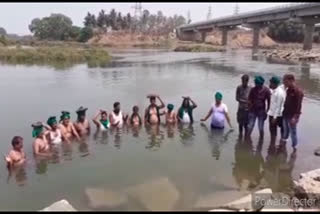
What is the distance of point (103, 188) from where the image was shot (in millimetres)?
8125

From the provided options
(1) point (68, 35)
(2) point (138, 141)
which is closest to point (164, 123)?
(2) point (138, 141)

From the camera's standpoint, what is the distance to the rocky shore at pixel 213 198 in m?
6.34

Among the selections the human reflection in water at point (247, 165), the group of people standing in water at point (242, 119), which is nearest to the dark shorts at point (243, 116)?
the group of people standing in water at point (242, 119)

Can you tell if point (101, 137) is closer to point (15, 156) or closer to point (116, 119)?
point (116, 119)

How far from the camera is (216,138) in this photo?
11742mm

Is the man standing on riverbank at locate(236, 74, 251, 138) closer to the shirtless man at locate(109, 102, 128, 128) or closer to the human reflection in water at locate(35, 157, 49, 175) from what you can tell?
the shirtless man at locate(109, 102, 128, 128)

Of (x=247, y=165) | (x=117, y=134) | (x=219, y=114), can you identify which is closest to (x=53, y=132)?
(x=117, y=134)

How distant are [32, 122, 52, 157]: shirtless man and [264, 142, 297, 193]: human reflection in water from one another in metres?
5.29

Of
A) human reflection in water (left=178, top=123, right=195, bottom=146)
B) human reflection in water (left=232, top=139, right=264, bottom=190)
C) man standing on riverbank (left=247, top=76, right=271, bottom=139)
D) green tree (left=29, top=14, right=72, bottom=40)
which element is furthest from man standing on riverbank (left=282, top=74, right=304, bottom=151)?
green tree (left=29, top=14, right=72, bottom=40)

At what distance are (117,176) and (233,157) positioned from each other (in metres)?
3.01

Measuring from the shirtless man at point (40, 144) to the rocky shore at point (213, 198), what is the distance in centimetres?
264

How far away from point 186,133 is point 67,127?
11.5 ft

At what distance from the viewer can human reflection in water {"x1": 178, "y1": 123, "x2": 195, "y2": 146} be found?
11.5m

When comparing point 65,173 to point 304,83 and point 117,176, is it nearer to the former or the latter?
point 117,176
